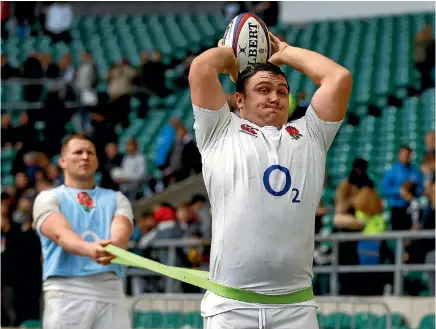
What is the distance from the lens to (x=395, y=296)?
1348 centimetres

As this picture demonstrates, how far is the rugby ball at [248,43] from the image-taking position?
7.37 meters

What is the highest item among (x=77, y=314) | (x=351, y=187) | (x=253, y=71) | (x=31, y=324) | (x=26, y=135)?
(x=26, y=135)

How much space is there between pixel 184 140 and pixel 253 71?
478 inches

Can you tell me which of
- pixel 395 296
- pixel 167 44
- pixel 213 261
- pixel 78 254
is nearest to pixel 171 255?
pixel 395 296

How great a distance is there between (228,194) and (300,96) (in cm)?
1269

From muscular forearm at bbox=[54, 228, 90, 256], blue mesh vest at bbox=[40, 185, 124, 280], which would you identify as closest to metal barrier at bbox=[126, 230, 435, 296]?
blue mesh vest at bbox=[40, 185, 124, 280]

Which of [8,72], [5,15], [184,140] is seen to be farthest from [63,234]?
[5,15]

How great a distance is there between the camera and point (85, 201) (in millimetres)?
9141

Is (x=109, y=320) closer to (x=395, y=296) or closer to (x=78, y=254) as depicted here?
(x=78, y=254)

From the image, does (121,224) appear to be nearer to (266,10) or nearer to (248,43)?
(248,43)

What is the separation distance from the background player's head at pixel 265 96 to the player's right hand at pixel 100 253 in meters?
1.75

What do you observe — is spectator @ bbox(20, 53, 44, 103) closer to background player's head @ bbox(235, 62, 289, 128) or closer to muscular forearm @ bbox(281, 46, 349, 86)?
muscular forearm @ bbox(281, 46, 349, 86)

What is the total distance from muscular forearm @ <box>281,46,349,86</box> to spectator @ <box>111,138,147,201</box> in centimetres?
1248

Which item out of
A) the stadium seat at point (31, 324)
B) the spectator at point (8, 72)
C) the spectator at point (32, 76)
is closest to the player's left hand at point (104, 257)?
the stadium seat at point (31, 324)
